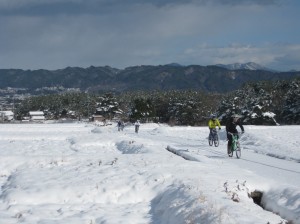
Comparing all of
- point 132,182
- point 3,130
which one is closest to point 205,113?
point 3,130

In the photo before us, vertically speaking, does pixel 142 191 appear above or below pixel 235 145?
below

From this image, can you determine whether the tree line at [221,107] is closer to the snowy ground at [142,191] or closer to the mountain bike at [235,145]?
the mountain bike at [235,145]

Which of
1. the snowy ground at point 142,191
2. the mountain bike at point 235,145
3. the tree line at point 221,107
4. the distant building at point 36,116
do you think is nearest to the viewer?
the snowy ground at point 142,191

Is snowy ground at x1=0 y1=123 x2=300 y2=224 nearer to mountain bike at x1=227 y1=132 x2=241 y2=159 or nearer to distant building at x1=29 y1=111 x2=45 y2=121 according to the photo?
mountain bike at x1=227 y1=132 x2=241 y2=159

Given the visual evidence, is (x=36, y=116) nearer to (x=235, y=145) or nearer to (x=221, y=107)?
(x=221, y=107)

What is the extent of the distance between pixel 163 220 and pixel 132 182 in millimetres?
3853

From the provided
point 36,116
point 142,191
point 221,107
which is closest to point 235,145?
point 142,191

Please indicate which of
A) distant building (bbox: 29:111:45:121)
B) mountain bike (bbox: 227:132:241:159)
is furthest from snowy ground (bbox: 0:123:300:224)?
distant building (bbox: 29:111:45:121)

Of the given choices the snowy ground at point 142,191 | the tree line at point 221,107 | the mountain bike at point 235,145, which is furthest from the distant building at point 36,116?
the mountain bike at point 235,145

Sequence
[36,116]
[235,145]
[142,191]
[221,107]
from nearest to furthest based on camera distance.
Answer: [142,191] < [235,145] < [221,107] < [36,116]

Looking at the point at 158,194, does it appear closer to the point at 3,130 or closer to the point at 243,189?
the point at 243,189

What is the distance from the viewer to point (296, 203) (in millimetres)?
10375

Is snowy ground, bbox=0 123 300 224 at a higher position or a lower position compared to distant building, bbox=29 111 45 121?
higher

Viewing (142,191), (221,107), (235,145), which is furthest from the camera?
(221,107)
